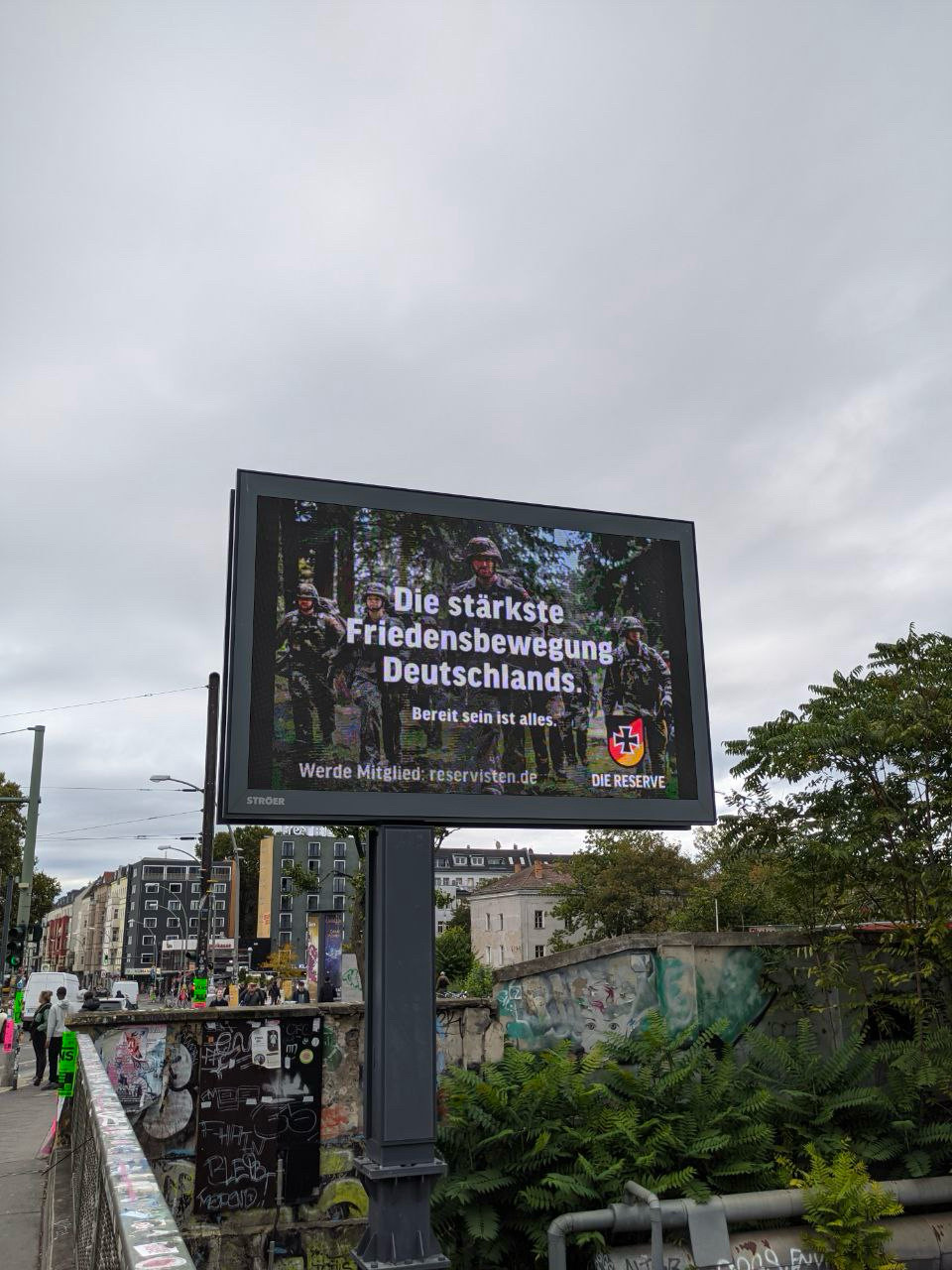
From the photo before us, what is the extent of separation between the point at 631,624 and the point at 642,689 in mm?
612

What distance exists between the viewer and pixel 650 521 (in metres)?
9.43

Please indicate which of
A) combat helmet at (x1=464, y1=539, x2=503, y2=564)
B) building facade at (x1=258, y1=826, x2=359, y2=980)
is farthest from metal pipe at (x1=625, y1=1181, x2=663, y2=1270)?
building facade at (x1=258, y1=826, x2=359, y2=980)

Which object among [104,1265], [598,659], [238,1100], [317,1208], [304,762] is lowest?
[317,1208]

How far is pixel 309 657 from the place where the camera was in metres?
7.80

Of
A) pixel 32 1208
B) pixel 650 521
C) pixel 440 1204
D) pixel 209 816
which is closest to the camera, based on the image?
pixel 32 1208

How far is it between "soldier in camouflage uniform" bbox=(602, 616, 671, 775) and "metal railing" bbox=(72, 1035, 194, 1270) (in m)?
5.37

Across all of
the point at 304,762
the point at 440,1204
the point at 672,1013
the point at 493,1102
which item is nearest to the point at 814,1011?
the point at 672,1013

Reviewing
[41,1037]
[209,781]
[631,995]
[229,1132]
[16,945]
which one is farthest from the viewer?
[209,781]

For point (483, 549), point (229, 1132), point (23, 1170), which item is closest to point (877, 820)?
point (483, 549)

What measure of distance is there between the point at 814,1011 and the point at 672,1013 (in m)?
1.55

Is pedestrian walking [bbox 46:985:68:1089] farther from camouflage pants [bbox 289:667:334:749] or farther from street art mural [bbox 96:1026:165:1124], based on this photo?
camouflage pants [bbox 289:667:334:749]

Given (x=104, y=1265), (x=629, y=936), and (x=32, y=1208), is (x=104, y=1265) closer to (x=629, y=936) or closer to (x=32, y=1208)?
(x=32, y=1208)

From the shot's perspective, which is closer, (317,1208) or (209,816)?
(317,1208)

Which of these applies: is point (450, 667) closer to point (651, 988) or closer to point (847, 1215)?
point (651, 988)
